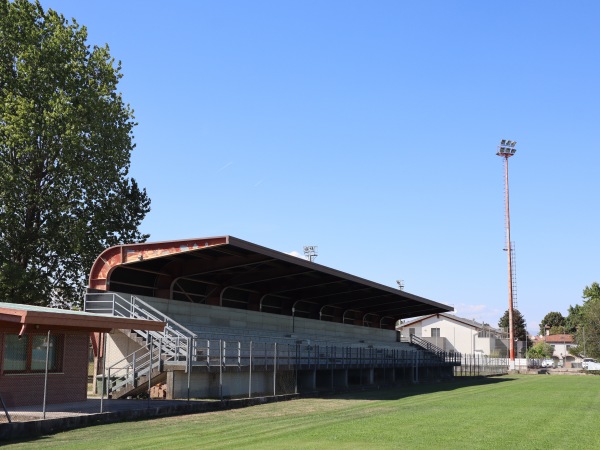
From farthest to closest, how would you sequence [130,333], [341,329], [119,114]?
[341,329] < [119,114] < [130,333]

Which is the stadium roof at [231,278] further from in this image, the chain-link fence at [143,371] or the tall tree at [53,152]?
the tall tree at [53,152]

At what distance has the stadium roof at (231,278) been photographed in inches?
1271

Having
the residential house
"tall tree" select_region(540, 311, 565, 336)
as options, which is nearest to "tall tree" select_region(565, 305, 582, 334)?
"tall tree" select_region(540, 311, 565, 336)

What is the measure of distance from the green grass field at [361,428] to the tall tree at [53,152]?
2224cm

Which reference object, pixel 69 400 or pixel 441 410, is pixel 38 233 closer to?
pixel 69 400

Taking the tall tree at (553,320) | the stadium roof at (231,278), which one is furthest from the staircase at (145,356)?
the tall tree at (553,320)

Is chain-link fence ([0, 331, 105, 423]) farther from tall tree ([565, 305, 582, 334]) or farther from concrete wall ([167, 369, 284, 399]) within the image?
tall tree ([565, 305, 582, 334])

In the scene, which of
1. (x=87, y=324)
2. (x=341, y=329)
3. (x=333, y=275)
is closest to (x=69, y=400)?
(x=87, y=324)

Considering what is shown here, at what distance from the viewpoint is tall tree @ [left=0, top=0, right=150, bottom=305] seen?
4184cm

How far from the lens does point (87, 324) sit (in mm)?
20641

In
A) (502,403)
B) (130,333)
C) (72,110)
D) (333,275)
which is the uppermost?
(72,110)

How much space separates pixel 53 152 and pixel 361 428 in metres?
30.4

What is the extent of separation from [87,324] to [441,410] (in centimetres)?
1321

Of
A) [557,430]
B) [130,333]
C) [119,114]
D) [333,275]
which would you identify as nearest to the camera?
[557,430]
